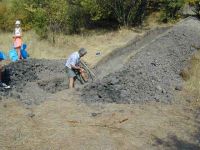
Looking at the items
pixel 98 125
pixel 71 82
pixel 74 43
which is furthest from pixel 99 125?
pixel 74 43

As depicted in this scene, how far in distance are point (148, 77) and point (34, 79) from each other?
3622 mm

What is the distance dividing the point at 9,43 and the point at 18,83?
697cm

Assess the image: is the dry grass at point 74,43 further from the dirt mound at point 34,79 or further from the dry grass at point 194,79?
the dry grass at point 194,79

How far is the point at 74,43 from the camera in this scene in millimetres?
19719

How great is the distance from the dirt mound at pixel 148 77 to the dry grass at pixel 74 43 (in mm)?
3080

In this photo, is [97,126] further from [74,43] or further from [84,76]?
[74,43]

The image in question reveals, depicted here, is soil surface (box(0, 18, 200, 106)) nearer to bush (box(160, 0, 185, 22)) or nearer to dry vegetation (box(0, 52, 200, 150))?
dry vegetation (box(0, 52, 200, 150))

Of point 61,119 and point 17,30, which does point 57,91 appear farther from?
point 17,30

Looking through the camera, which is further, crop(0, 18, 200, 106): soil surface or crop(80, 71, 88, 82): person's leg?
crop(80, 71, 88, 82): person's leg

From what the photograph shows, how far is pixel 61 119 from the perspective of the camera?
1022cm

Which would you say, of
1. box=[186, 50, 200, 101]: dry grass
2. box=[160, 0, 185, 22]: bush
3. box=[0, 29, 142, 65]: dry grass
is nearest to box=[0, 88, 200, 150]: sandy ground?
box=[186, 50, 200, 101]: dry grass

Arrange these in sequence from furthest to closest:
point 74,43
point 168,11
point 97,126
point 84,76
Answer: point 168,11, point 74,43, point 84,76, point 97,126

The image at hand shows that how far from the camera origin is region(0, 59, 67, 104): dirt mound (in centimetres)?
1209

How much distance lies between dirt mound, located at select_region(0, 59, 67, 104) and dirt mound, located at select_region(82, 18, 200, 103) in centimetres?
148
